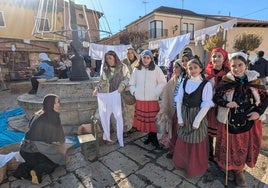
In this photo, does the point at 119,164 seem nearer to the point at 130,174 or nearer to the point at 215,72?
the point at 130,174

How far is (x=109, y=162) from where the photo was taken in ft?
8.73

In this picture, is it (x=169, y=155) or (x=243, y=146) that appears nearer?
(x=243, y=146)

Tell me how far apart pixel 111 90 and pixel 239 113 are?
74.7 inches

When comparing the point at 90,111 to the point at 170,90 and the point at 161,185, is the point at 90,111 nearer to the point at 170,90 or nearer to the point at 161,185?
the point at 170,90

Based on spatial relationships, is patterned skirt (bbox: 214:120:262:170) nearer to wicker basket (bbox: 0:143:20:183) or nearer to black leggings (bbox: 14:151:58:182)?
black leggings (bbox: 14:151:58:182)

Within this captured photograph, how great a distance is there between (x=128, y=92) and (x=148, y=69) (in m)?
0.54

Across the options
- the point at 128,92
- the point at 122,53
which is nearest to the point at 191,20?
the point at 122,53

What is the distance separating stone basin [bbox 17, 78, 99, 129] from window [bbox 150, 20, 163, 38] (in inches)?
685

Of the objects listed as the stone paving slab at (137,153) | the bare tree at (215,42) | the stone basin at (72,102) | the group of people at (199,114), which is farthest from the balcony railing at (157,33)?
the stone paving slab at (137,153)

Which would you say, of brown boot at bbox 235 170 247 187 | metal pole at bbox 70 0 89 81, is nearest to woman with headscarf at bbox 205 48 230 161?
brown boot at bbox 235 170 247 187

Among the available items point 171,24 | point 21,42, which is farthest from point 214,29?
point 171,24

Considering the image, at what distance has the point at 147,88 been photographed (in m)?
2.78

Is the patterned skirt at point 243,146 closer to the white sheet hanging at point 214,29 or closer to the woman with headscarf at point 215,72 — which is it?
the woman with headscarf at point 215,72

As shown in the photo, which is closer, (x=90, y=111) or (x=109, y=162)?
(x=109, y=162)
